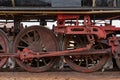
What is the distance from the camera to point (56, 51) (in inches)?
380

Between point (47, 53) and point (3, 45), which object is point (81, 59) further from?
point (3, 45)

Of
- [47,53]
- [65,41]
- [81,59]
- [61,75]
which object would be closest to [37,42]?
[47,53]

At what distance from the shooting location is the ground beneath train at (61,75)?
9.04 metres

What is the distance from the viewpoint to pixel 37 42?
32.1 ft

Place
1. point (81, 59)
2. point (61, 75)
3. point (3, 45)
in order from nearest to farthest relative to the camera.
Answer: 1. point (61, 75)
2. point (3, 45)
3. point (81, 59)

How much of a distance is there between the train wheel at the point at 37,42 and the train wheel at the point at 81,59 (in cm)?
40

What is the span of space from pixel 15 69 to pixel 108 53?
2.68 m

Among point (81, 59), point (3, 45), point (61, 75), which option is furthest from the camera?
point (81, 59)

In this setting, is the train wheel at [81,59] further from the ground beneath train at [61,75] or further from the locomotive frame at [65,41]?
the ground beneath train at [61,75]

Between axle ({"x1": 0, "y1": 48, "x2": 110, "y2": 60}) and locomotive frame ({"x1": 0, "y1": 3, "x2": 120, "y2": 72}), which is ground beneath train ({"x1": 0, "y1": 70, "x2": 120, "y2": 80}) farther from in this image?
axle ({"x1": 0, "y1": 48, "x2": 110, "y2": 60})

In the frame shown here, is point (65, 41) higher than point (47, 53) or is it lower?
higher

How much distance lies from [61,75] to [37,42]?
3.69 ft

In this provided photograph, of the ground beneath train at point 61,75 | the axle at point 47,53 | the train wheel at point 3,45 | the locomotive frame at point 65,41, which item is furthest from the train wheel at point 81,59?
the train wheel at point 3,45

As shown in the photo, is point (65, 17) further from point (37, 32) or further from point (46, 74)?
point (46, 74)
